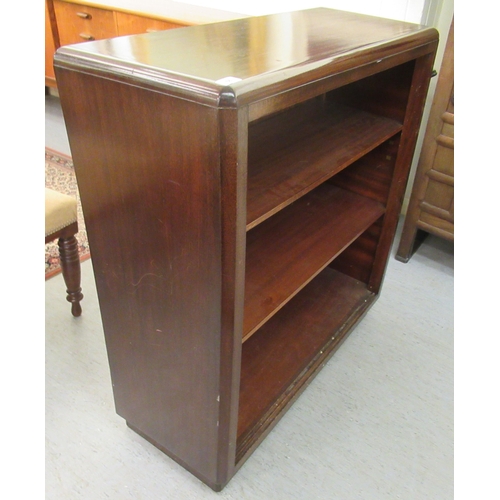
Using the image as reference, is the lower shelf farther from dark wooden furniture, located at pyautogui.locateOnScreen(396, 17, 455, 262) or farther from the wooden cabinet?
the wooden cabinet

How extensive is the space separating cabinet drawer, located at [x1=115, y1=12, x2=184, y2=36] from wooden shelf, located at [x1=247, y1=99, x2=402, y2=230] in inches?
46.0

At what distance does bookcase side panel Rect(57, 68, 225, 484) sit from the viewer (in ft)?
2.28

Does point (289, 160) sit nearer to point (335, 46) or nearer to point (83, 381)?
point (335, 46)

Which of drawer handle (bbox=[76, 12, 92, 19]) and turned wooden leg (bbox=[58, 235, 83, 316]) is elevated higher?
drawer handle (bbox=[76, 12, 92, 19])

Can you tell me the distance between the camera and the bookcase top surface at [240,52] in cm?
66

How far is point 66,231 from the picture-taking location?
1408mm

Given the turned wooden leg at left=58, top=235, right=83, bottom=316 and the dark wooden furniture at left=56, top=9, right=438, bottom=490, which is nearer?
the dark wooden furniture at left=56, top=9, right=438, bottom=490

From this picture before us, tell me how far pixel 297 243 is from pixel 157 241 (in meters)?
0.50

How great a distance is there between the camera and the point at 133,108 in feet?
2.31

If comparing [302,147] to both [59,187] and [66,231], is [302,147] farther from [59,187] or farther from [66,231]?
[59,187]

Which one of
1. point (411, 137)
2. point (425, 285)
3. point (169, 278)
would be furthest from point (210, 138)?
point (425, 285)

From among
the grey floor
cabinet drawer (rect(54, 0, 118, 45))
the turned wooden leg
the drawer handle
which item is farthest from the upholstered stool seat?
the drawer handle

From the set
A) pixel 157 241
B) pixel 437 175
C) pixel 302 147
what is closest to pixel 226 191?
pixel 157 241

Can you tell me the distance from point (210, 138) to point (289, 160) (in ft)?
1.37
